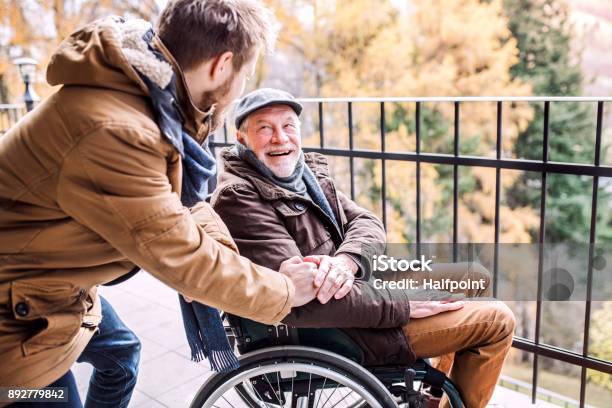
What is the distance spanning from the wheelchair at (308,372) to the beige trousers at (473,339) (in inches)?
2.3

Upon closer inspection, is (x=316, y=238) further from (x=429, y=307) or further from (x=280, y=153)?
(x=429, y=307)

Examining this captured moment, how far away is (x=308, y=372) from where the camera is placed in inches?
59.0

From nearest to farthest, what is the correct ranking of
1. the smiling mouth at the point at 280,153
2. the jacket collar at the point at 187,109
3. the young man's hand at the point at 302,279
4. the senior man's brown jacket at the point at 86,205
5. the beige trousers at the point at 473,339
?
the senior man's brown jacket at the point at 86,205, the jacket collar at the point at 187,109, the young man's hand at the point at 302,279, the beige trousers at the point at 473,339, the smiling mouth at the point at 280,153

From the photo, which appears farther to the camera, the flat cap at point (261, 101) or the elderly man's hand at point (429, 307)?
the flat cap at point (261, 101)

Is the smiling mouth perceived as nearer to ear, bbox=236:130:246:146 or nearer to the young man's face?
ear, bbox=236:130:246:146

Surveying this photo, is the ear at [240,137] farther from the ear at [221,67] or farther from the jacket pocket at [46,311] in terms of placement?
the jacket pocket at [46,311]

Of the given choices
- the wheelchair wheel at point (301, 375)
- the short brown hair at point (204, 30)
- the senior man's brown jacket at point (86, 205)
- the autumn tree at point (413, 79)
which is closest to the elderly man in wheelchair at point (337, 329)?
the wheelchair wheel at point (301, 375)

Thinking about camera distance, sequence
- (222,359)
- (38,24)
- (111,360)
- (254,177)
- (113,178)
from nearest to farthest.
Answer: (113,178)
(222,359)
(111,360)
(254,177)
(38,24)

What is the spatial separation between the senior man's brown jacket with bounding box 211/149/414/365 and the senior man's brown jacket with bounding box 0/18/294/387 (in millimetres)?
439

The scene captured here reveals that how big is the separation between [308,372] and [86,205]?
2.57 feet

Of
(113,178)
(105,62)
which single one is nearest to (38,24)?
(105,62)

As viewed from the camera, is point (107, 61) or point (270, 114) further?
point (270, 114)

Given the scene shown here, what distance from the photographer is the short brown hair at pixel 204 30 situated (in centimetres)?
114

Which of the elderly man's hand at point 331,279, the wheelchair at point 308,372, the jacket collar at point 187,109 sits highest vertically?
the jacket collar at point 187,109
